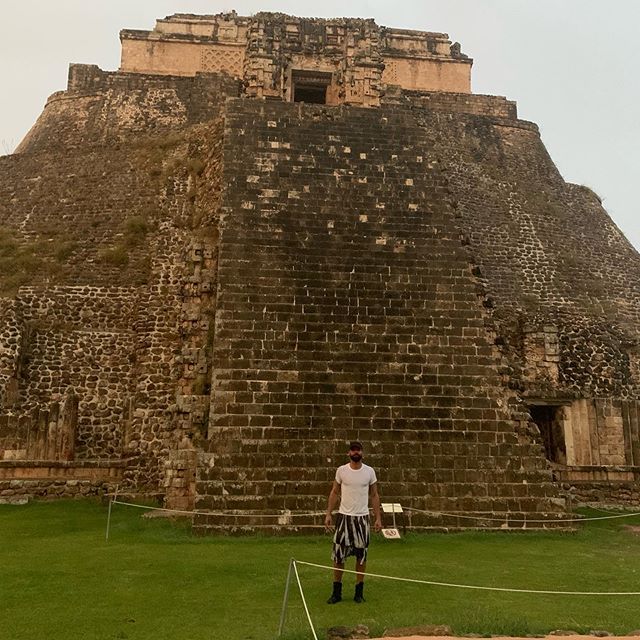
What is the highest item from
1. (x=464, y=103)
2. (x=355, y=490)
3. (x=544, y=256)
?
(x=464, y=103)

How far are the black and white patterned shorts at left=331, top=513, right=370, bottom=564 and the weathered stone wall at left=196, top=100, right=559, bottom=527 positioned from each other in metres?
3.29

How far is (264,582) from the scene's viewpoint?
19.2 ft

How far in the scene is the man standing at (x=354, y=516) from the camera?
17.8 ft

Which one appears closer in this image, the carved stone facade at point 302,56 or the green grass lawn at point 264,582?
the green grass lawn at point 264,582

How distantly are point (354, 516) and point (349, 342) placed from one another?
17.6 feet

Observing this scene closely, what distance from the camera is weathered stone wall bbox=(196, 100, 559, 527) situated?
9305 millimetres

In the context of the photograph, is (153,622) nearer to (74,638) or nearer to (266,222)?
(74,638)

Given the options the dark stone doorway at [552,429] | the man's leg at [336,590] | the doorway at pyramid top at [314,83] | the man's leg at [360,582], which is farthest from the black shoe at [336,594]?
→ the doorway at pyramid top at [314,83]

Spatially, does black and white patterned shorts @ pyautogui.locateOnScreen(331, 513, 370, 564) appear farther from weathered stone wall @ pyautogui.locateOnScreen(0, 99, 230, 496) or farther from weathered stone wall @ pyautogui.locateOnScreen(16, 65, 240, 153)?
weathered stone wall @ pyautogui.locateOnScreen(16, 65, 240, 153)

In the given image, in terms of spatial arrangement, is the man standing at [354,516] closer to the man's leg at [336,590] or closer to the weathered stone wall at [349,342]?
the man's leg at [336,590]

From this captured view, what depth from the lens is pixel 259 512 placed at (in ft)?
28.6

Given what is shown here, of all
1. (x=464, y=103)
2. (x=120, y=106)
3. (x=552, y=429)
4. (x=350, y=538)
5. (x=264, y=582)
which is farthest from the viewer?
(x=464, y=103)

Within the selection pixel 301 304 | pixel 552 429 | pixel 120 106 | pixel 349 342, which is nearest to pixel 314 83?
pixel 120 106

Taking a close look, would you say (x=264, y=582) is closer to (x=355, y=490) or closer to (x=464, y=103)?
(x=355, y=490)
